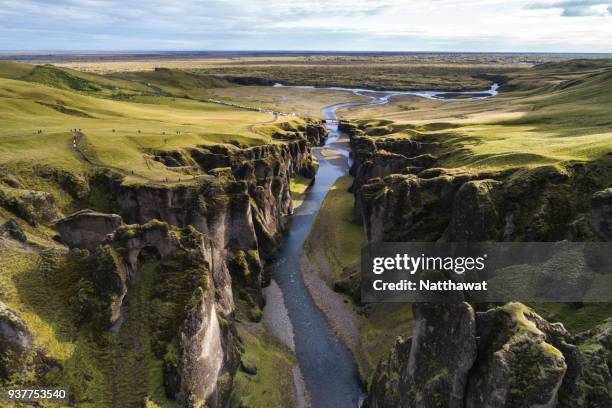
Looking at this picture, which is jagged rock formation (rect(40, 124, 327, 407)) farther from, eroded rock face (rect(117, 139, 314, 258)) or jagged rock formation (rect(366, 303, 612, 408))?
jagged rock formation (rect(366, 303, 612, 408))

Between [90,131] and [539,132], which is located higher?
[90,131]

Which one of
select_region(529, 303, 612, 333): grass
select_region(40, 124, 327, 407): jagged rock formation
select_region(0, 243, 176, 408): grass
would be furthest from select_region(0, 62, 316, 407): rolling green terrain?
select_region(529, 303, 612, 333): grass

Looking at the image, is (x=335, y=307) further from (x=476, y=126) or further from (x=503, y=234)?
(x=476, y=126)

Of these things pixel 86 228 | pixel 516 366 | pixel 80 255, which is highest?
pixel 80 255

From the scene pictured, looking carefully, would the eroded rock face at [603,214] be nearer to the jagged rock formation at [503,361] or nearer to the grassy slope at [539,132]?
the jagged rock formation at [503,361]

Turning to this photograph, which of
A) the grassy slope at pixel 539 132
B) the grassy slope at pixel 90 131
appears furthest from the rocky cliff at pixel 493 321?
the grassy slope at pixel 90 131

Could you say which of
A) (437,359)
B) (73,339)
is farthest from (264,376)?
(437,359)

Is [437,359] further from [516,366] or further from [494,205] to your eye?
[494,205]
